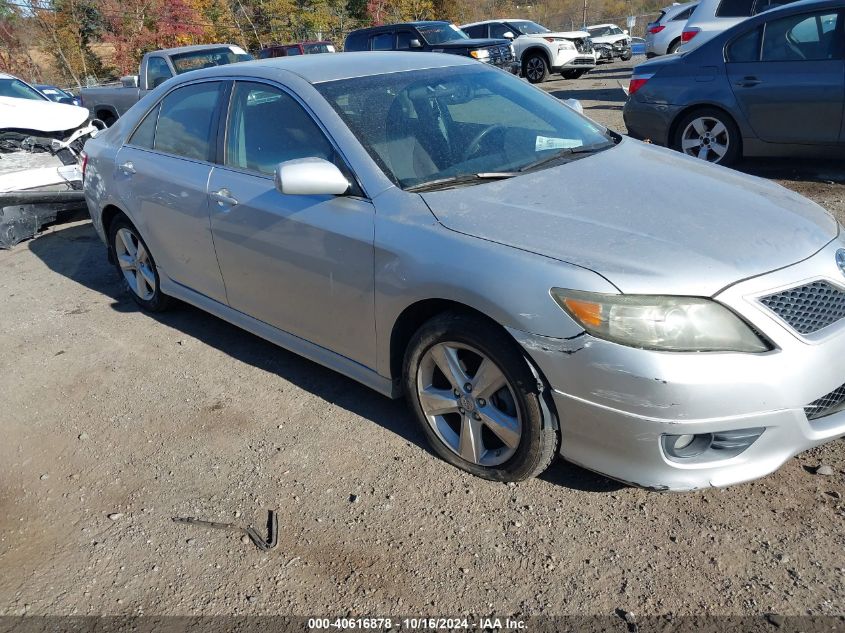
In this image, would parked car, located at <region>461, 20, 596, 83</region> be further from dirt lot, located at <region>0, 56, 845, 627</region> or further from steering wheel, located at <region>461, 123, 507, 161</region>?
dirt lot, located at <region>0, 56, 845, 627</region>

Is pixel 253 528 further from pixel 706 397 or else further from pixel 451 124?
pixel 451 124

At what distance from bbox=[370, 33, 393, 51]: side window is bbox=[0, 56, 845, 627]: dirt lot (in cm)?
1330

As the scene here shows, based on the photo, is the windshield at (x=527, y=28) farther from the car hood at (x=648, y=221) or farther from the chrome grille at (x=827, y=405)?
the chrome grille at (x=827, y=405)

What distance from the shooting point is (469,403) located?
296cm

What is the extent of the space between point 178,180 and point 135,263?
3.78 ft

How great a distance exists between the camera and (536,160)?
3463 mm

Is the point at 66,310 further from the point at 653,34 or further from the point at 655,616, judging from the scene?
the point at 653,34

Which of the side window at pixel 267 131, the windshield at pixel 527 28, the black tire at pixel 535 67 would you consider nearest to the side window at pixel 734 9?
the black tire at pixel 535 67

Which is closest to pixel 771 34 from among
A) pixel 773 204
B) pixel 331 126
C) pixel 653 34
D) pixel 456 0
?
pixel 773 204

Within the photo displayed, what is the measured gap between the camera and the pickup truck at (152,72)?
11305mm

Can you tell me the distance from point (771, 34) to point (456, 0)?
119 feet

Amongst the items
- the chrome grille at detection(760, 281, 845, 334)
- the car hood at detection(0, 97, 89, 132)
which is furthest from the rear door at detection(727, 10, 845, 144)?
the car hood at detection(0, 97, 89, 132)

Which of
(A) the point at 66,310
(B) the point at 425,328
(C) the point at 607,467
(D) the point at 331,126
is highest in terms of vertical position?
(D) the point at 331,126

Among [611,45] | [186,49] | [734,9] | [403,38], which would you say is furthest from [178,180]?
[611,45]
